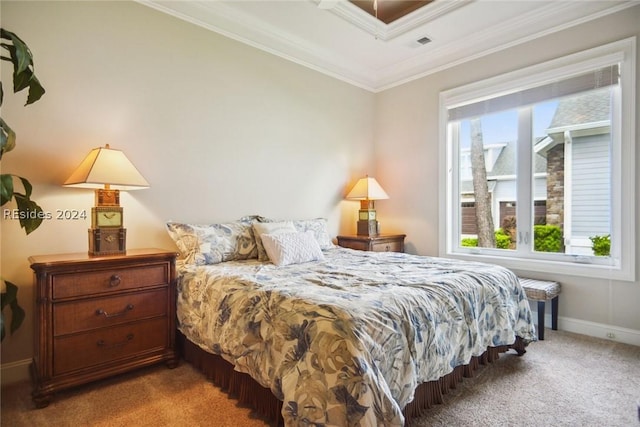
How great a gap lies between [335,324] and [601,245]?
2.79 metres

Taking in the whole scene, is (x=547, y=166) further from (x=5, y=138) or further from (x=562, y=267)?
(x=5, y=138)

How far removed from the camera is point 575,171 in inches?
119

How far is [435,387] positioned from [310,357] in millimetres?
810

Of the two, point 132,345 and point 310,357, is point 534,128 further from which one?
point 132,345

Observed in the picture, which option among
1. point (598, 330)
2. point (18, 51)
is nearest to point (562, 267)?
point (598, 330)

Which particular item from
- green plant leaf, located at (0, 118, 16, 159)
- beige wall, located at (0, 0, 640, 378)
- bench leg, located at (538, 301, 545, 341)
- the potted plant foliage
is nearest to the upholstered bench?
bench leg, located at (538, 301, 545, 341)

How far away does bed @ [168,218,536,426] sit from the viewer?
50.1 inches

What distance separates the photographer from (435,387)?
175 cm

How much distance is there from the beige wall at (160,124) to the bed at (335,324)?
53 centimetres

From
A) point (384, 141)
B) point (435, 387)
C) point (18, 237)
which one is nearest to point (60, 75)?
point (18, 237)

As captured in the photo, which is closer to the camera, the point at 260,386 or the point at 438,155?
the point at 260,386

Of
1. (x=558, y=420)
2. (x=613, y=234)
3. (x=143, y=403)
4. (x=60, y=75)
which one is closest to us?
(x=558, y=420)

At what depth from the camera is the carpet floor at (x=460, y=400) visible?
1.69 m

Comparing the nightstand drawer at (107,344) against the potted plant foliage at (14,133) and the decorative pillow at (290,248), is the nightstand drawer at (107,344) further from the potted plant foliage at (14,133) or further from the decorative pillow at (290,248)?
the decorative pillow at (290,248)
